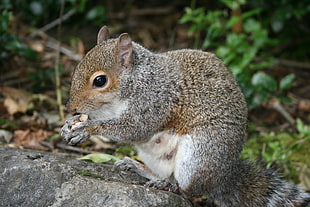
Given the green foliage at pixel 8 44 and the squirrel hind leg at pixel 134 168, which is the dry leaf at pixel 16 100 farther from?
the squirrel hind leg at pixel 134 168

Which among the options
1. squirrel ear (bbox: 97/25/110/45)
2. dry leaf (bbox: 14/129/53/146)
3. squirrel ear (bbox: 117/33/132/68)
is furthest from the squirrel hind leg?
dry leaf (bbox: 14/129/53/146)

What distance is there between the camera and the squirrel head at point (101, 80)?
3918 millimetres

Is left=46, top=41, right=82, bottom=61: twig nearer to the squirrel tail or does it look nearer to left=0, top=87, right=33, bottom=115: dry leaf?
Result: left=0, top=87, right=33, bottom=115: dry leaf

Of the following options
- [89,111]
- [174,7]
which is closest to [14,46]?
[89,111]

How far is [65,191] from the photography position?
3.46 m

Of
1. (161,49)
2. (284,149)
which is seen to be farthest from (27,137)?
(161,49)

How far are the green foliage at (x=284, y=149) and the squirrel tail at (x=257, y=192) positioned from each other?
53 centimetres

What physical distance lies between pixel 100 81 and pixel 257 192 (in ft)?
5.64

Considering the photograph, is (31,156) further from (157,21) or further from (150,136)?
(157,21)

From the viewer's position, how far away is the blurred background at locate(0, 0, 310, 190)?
546 cm

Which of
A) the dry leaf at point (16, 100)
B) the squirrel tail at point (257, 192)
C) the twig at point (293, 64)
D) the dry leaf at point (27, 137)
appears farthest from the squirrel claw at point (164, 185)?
the twig at point (293, 64)

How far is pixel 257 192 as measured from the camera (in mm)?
4262

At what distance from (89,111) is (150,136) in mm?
588

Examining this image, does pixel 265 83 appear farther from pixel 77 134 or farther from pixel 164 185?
pixel 77 134
